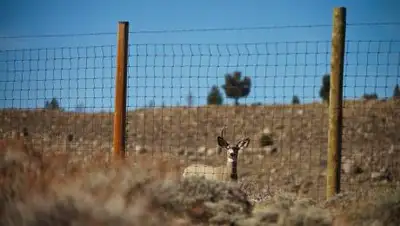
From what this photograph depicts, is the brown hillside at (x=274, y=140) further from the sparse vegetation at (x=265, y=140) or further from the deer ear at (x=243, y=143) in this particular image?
the deer ear at (x=243, y=143)

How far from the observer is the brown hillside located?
1424cm

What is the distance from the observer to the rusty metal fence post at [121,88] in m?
8.83

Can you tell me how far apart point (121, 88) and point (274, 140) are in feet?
45.2

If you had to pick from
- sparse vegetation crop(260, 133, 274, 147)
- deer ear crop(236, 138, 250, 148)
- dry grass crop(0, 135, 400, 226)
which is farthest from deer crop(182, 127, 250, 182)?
sparse vegetation crop(260, 133, 274, 147)

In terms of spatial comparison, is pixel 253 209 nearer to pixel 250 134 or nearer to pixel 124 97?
pixel 124 97

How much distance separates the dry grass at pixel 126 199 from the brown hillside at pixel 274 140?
423cm

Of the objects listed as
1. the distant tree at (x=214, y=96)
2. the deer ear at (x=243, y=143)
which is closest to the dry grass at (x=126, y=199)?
the distant tree at (x=214, y=96)

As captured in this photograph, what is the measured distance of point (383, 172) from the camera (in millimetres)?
14727

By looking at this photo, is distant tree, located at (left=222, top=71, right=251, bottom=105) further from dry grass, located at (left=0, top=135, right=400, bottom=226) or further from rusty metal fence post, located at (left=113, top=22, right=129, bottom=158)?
dry grass, located at (left=0, top=135, right=400, bottom=226)

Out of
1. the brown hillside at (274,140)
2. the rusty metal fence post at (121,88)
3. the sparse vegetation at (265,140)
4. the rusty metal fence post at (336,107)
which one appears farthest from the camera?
the sparse vegetation at (265,140)

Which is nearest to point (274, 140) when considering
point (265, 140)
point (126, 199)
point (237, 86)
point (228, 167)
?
point (265, 140)

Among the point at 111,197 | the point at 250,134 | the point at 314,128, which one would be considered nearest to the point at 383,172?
the point at 314,128

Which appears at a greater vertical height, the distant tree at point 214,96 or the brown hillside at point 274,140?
the distant tree at point 214,96

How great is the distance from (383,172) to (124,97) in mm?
8404
